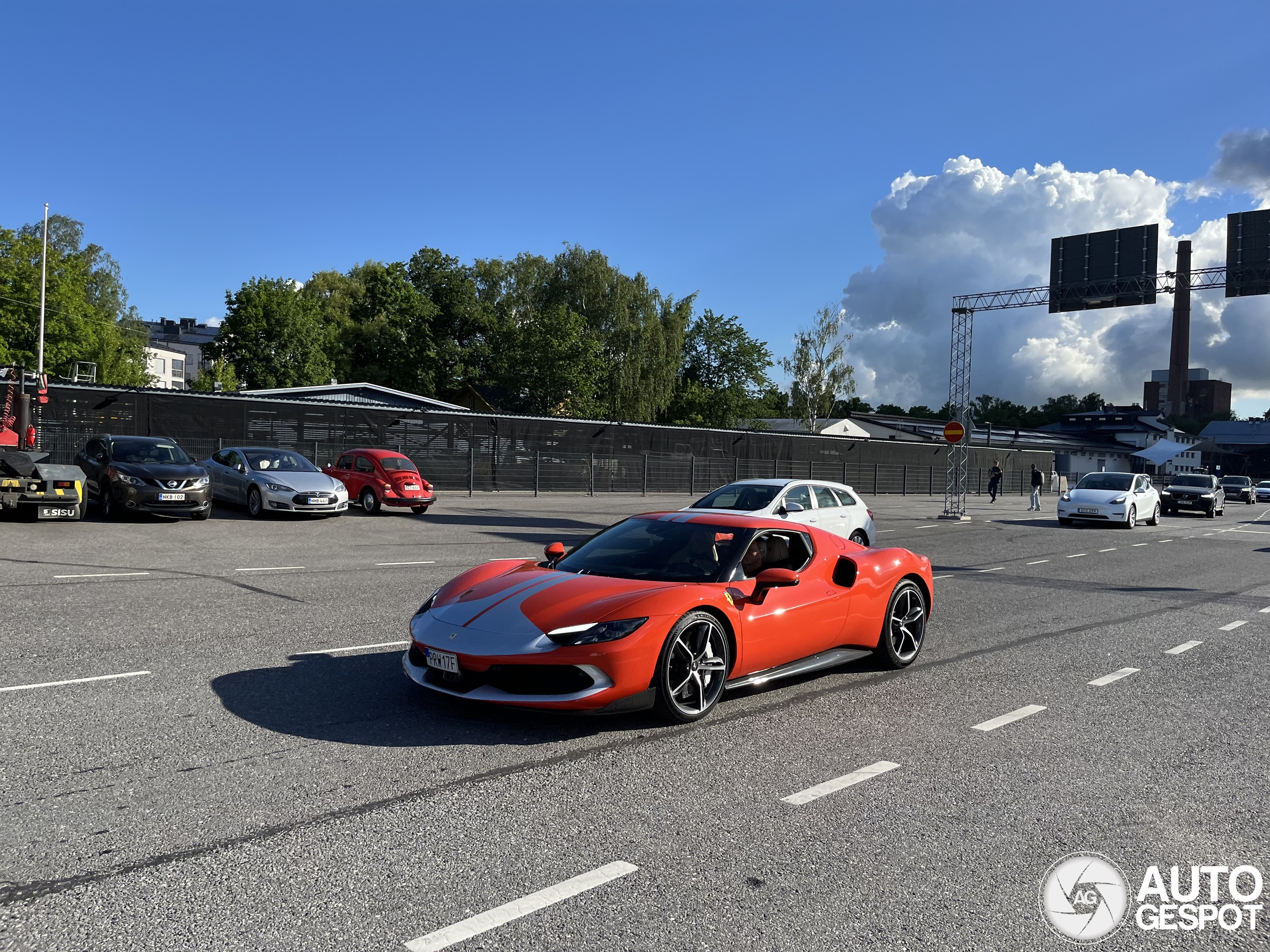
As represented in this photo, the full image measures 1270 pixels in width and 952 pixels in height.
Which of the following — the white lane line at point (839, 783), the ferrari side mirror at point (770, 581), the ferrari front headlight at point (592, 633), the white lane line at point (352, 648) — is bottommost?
the white lane line at point (839, 783)

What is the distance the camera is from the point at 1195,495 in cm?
3444

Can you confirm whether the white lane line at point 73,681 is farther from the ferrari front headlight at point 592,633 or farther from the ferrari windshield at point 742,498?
the ferrari windshield at point 742,498

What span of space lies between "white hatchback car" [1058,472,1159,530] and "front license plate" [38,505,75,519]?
22.1 metres

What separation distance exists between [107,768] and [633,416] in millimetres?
55965

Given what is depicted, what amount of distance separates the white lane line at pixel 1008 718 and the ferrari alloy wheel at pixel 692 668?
1.47 meters

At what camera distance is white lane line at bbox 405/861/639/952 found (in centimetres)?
293

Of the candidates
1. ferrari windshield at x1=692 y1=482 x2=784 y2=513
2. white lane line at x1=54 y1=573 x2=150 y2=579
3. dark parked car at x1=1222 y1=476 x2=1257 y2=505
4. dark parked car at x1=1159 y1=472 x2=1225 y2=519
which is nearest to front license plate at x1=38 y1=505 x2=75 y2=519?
white lane line at x1=54 y1=573 x2=150 y2=579

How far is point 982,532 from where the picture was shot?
23.0 meters

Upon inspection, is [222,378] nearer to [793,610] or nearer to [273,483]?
[273,483]

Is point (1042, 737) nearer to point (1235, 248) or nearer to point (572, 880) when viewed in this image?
point (572, 880)

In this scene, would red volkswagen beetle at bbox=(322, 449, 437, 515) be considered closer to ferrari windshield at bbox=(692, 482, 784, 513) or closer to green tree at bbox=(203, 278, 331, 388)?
ferrari windshield at bbox=(692, 482, 784, 513)

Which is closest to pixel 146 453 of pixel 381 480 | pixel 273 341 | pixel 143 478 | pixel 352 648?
pixel 143 478

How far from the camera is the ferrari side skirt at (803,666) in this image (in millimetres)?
5840

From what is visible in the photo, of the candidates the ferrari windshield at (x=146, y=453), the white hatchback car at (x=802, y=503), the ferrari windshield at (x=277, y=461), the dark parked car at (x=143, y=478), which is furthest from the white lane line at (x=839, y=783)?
the ferrari windshield at (x=277, y=461)
